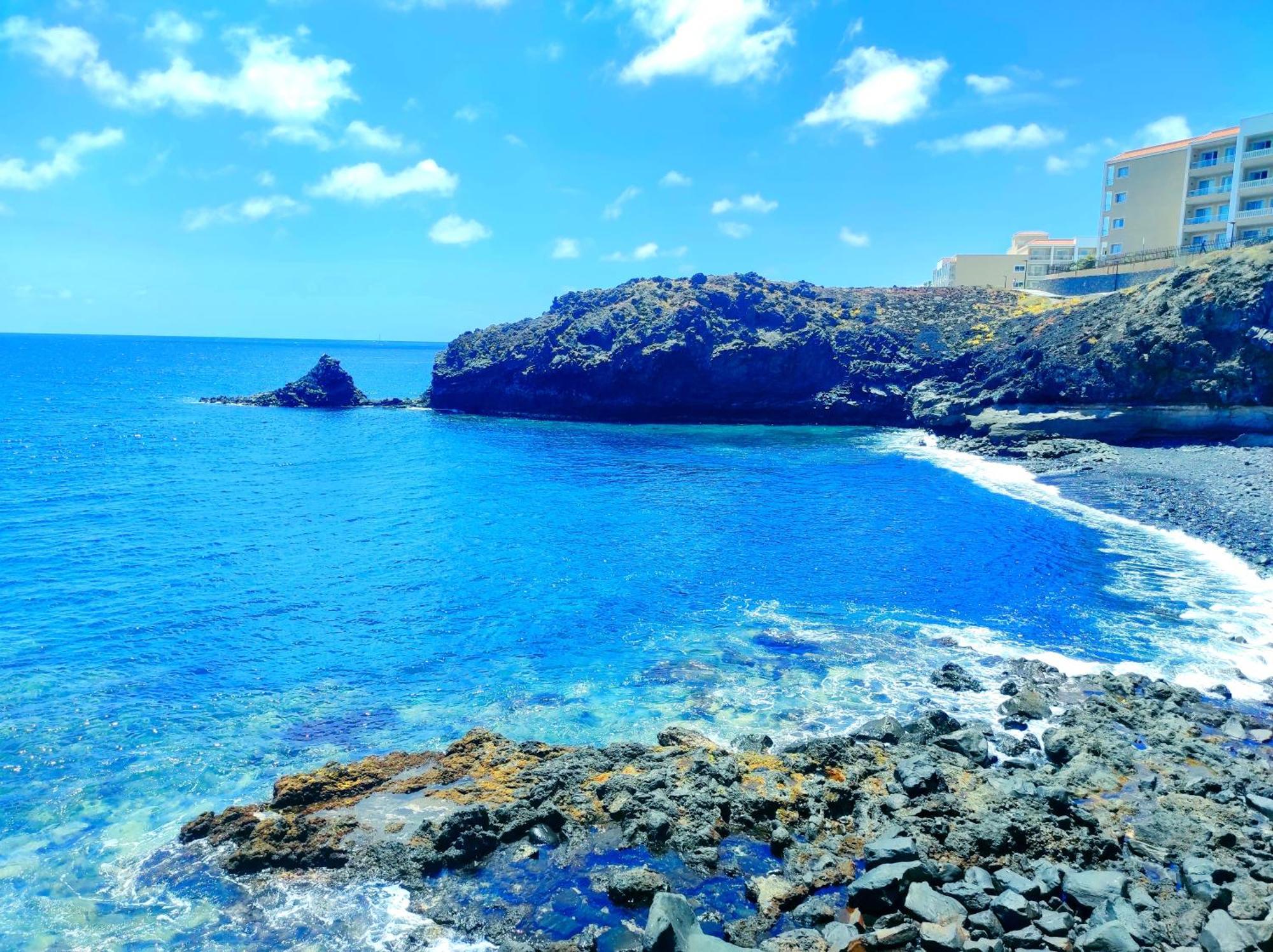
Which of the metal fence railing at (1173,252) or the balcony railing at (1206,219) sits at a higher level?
the balcony railing at (1206,219)

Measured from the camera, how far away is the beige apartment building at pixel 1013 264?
11238 cm

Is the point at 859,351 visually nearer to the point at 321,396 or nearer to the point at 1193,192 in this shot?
the point at 1193,192

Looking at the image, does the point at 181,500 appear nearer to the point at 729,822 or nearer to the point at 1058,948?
the point at 729,822

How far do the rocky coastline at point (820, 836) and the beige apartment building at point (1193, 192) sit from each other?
72.5 meters

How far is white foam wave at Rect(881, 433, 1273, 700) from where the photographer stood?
75.6 ft

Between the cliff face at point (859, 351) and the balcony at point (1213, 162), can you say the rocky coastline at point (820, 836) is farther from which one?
the balcony at point (1213, 162)

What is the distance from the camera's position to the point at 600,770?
17.4 metres

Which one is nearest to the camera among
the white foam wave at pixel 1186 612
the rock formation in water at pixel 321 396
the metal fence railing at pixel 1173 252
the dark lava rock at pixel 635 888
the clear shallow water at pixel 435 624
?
the dark lava rock at pixel 635 888

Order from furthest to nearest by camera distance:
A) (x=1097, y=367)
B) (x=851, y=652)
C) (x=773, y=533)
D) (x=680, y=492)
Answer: (x=1097, y=367)
(x=680, y=492)
(x=773, y=533)
(x=851, y=652)

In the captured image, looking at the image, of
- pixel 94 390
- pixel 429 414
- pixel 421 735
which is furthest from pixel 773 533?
pixel 94 390

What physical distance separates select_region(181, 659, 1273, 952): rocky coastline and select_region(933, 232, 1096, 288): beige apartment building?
102m

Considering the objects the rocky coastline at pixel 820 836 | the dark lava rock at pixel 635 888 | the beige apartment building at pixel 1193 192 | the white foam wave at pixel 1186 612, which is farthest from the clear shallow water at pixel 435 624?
the beige apartment building at pixel 1193 192

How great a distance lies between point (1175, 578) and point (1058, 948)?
25.2 metres

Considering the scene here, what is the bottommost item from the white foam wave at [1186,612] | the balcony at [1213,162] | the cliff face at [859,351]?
the white foam wave at [1186,612]
